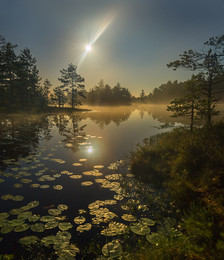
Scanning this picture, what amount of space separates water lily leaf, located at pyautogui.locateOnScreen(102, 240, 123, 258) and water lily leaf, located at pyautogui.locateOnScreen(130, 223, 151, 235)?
0.60 m

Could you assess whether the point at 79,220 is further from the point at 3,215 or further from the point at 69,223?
the point at 3,215

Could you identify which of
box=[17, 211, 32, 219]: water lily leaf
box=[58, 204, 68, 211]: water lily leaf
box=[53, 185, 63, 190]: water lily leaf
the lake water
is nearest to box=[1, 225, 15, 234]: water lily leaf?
the lake water

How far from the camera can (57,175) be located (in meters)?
7.22

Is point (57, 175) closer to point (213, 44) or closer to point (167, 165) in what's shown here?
point (167, 165)

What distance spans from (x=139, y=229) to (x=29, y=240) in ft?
8.79

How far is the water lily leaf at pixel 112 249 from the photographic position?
3275mm

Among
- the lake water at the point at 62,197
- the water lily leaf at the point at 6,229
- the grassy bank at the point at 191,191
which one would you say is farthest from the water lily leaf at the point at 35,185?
the grassy bank at the point at 191,191

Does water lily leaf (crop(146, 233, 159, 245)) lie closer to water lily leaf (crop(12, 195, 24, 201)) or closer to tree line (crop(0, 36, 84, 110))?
water lily leaf (crop(12, 195, 24, 201))

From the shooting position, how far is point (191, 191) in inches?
201

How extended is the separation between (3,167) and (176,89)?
134 metres

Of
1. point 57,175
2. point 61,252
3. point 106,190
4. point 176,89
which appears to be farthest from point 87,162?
point 176,89

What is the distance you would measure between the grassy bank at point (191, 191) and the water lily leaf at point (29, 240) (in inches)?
92.6

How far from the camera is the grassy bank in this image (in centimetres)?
295

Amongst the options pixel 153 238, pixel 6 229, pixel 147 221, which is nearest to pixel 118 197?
pixel 147 221
